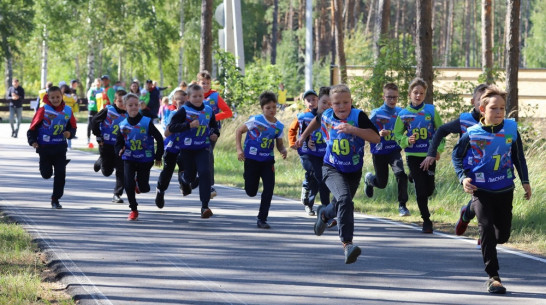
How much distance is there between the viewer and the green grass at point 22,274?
292 inches

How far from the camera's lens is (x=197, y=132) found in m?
12.6

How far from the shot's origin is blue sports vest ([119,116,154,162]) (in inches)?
490

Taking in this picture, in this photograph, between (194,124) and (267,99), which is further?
(194,124)

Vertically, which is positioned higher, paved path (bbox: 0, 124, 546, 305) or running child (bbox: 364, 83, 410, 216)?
running child (bbox: 364, 83, 410, 216)

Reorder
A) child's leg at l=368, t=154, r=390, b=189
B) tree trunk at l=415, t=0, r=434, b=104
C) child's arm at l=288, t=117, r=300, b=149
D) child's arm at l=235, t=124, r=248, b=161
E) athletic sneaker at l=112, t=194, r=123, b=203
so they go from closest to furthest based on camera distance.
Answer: child's arm at l=235, t=124, r=248, b=161 < child's leg at l=368, t=154, r=390, b=189 < child's arm at l=288, t=117, r=300, b=149 < athletic sneaker at l=112, t=194, r=123, b=203 < tree trunk at l=415, t=0, r=434, b=104

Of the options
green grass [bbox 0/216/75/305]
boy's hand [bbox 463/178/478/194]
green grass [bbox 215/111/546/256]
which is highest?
boy's hand [bbox 463/178/478/194]

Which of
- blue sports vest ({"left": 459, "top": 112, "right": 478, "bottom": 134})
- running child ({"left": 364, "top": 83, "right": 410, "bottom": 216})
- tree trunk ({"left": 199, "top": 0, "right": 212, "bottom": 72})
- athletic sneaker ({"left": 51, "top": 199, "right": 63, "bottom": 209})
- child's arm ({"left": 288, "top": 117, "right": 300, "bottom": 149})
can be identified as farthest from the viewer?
tree trunk ({"left": 199, "top": 0, "right": 212, "bottom": 72})

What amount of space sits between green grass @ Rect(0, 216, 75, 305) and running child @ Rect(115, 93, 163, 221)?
180cm

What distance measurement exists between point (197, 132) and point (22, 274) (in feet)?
14.9

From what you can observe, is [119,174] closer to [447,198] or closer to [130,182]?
[130,182]

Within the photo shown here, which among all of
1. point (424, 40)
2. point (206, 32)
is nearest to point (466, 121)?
point (424, 40)

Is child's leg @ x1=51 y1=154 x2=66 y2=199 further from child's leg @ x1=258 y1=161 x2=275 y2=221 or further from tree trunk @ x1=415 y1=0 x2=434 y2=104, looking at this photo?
tree trunk @ x1=415 y1=0 x2=434 y2=104

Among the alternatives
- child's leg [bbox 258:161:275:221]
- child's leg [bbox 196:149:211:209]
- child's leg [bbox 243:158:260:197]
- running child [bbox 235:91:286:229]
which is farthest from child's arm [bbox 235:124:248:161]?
child's leg [bbox 196:149:211:209]

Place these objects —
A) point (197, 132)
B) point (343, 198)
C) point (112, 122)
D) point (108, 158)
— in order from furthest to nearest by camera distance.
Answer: point (108, 158)
point (112, 122)
point (197, 132)
point (343, 198)
